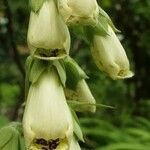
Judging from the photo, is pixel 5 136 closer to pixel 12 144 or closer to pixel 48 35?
pixel 12 144

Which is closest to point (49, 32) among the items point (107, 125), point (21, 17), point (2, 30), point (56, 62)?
point (56, 62)

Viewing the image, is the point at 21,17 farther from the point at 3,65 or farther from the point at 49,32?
the point at 49,32

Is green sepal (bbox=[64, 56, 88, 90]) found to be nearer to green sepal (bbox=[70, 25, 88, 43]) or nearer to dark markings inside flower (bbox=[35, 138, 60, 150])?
green sepal (bbox=[70, 25, 88, 43])

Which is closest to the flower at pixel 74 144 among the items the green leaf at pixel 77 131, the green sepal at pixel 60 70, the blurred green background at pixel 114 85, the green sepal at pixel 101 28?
the green leaf at pixel 77 131

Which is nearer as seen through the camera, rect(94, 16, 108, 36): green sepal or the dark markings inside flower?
the dark markings inside flower

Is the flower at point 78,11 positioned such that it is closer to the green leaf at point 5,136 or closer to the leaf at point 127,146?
the green leaf at point 5,136

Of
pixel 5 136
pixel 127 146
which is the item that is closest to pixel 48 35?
pixel 5 136

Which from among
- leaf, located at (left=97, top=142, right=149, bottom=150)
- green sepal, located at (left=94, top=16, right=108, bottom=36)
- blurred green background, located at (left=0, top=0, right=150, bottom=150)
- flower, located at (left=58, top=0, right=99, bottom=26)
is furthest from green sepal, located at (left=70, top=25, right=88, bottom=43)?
leaf, located at (left=97, top=142, right=149, bottom=150)
